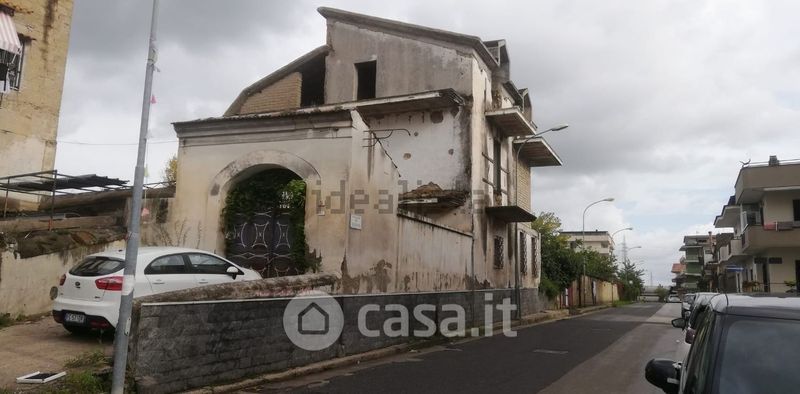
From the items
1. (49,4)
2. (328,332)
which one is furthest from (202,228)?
(49,4)

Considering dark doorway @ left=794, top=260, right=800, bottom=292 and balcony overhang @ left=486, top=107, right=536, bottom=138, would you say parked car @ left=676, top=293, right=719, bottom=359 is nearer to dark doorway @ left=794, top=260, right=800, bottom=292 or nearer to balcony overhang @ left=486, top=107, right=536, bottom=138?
balcony overhang @ left=486, top=107, right=536, bottom=138

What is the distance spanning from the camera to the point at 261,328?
9.01 m

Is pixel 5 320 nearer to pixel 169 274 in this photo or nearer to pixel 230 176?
pixel 169 274

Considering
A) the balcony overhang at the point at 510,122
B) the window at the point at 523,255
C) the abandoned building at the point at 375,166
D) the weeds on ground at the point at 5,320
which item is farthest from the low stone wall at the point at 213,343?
the window at the point at 523,255

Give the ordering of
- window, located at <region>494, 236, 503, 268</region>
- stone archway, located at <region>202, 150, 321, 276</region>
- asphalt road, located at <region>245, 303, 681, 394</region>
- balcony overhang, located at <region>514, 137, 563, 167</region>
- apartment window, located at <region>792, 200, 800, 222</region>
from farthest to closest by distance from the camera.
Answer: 1. apartment window, located at <region>792, 200, 800, 222</region>
2. balcony overhang, located at <region>514, 137, 563, 167</region>
3. window, located at <region>494, 236, 503, 268</region>
4. stone archway, located at <region>202, 150, 321, 276</region>
5. asphalt road, located at <region>245, 303, 681, 394</region>

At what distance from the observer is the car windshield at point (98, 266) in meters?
8.59

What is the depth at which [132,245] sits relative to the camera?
7090 mm

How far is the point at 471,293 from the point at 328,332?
7.74 metres

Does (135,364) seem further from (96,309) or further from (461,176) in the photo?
(461,176)

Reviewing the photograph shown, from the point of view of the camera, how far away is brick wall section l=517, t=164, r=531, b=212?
25438 mm

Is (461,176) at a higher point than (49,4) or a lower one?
lower

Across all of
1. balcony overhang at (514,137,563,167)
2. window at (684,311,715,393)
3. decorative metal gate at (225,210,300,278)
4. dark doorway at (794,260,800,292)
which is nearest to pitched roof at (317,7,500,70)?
balcony overhang at (514,137,563,167)

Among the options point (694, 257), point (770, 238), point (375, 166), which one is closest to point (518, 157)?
point (375, 166)

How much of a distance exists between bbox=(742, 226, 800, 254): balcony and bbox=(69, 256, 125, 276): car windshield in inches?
1239
